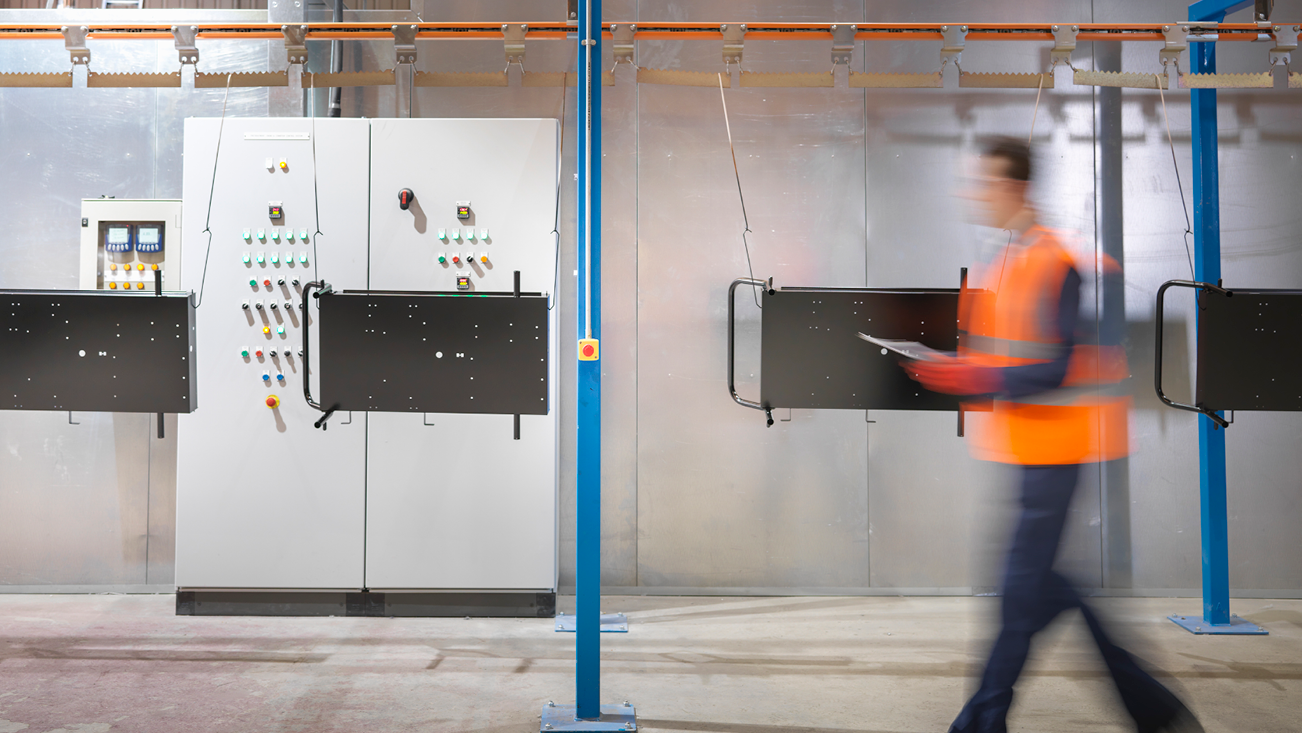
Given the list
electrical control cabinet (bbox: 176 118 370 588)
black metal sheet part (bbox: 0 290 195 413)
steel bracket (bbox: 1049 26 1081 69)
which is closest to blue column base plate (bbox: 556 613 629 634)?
electrical control cabinet (bbox: 176 118 370 588)

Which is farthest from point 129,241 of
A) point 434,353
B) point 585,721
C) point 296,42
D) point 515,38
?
point 585,721

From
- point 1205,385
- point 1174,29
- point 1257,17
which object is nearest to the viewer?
point 1174,29

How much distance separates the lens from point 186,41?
2965mm

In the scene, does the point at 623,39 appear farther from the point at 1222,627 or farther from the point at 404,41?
the point at 1222,627

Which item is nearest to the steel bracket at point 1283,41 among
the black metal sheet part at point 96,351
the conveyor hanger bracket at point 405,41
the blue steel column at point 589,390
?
the blue steel column at point 589,390

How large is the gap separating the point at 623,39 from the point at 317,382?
81.9 inches

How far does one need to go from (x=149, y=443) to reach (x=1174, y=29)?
5002 millimetres

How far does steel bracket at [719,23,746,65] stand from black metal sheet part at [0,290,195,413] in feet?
7.46

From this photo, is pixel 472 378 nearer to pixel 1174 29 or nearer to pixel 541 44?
pixel 541 44

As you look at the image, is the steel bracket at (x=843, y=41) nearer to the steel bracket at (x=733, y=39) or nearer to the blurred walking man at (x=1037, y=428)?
the steel bracket at (x=733, y=39)

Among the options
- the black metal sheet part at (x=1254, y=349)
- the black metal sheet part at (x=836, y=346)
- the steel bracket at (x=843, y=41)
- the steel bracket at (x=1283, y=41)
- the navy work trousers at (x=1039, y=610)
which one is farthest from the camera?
the black metal sheet part at (x=836, y=346)

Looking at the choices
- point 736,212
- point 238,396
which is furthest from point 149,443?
point 736,212

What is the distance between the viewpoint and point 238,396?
3.75 m

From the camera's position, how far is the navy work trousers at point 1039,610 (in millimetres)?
1980
